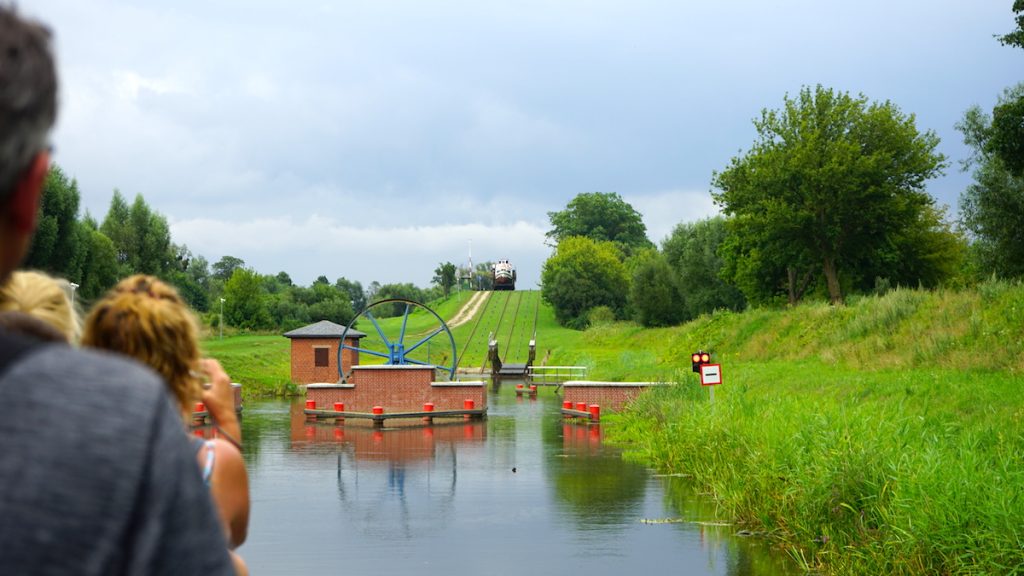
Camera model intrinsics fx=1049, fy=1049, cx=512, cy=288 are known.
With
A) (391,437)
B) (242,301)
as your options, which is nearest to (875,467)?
(391,437)

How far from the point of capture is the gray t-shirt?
3.65 ft

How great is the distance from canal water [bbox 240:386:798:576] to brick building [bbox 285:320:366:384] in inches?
556

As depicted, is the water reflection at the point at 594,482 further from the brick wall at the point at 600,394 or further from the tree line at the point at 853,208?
the tree line at the point at 853,208

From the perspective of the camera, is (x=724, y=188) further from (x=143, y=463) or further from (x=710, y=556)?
(x=143, y=463)

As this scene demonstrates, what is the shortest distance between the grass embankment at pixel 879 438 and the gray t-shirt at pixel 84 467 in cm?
623

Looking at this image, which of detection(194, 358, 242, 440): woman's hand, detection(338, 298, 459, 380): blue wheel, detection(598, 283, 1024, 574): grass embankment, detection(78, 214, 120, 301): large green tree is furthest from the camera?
detection(78, 214, 120, 301): large green tree

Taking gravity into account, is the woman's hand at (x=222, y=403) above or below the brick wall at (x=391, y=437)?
above

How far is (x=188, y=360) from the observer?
7.89 feet

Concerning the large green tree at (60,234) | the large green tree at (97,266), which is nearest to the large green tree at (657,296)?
the large green tree at (97,266)

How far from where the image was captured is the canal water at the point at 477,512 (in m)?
9.84

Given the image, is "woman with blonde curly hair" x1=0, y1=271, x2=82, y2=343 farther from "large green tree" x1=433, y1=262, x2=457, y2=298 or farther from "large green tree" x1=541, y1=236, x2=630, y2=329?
"large green tree" x1=433, y1=262, x2=457, y2=298

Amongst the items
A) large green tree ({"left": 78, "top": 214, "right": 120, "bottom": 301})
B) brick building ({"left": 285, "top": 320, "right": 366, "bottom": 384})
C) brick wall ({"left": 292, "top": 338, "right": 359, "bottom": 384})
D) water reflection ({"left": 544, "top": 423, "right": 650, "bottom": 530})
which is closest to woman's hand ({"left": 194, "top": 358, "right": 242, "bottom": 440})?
water reflection ({"left": 544, "top": 423, "right": 650, "bottom": 530})

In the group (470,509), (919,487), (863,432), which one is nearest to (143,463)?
(919,487)

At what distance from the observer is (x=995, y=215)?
119 ft
